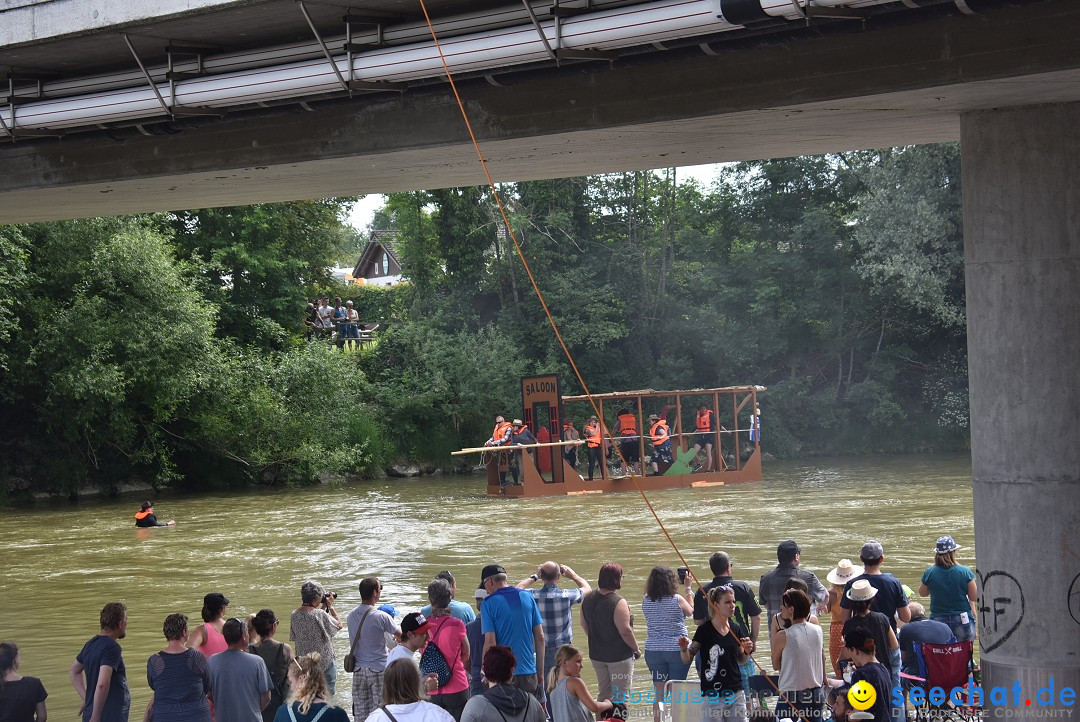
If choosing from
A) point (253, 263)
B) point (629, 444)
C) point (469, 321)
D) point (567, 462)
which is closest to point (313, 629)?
point (567, 462)

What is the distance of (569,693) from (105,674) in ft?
9.57

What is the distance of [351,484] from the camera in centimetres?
4044

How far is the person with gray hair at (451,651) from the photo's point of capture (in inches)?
327

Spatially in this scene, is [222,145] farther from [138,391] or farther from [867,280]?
[867,280]

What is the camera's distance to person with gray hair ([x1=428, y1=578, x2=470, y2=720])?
27.2 ft

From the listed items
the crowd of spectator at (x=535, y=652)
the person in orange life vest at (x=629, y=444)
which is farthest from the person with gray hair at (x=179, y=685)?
the person in orange life vest at (x=629, y=444)

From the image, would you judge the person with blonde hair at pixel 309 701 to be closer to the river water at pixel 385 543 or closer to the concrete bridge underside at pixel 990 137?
the river water at pixel 385 543

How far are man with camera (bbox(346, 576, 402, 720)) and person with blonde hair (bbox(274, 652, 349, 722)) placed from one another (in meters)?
1.93

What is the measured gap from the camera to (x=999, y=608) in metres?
8.45

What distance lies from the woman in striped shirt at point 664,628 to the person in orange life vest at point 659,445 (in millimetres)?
22630

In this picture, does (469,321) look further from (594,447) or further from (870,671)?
(870,671)

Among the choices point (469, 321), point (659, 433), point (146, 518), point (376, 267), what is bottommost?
point (146, 518)

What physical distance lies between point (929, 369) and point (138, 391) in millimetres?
28801

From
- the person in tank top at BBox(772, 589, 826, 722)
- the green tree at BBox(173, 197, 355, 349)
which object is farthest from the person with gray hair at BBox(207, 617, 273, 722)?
the green tree at BBox(173, 197, 355, 349)
